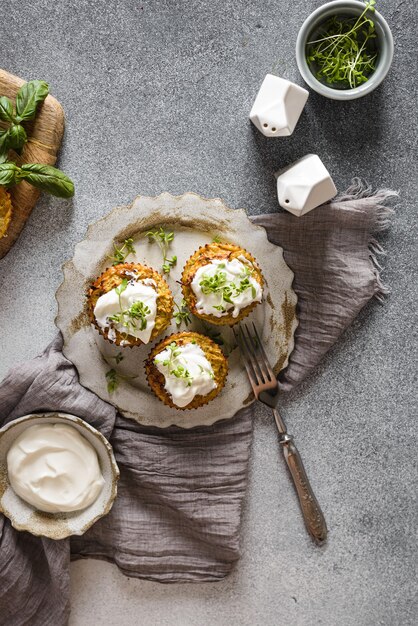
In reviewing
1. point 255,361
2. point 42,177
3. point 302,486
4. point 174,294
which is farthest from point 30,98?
point 302,486

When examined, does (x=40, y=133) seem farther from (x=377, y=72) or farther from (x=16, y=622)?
(x=16, y=622)

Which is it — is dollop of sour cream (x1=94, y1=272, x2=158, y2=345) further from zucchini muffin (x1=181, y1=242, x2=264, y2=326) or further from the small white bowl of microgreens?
the small white bowl of microgreens

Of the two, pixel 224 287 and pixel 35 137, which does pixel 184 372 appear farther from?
pixel 35 137

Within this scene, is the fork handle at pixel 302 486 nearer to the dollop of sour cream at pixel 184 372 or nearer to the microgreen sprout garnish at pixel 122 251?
the dollop of sour cream at pixel 184 372

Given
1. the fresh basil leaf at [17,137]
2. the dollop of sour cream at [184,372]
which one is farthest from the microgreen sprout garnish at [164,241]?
the fresh basil leaf at [17,137]

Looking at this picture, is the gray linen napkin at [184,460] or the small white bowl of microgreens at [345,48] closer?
the small white bowl of microgreens at [345,48]

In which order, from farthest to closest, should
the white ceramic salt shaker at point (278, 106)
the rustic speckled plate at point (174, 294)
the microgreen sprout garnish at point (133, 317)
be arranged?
1. the rustic speckled plate at point (174, 294)
2. the white ceramic salt shaker at point (278, 106)
3. the microgreen sprout garnish at point (133, 317)
